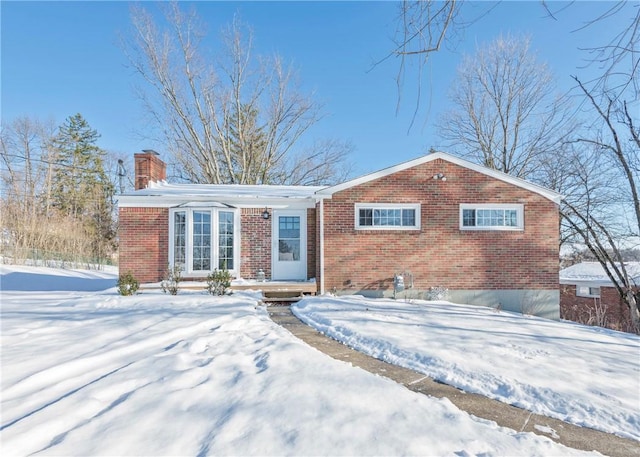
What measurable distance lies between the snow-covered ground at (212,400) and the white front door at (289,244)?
500cm

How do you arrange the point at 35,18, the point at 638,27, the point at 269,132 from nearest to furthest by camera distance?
the point at 638,27
the point at 35,18
the point at 269,132

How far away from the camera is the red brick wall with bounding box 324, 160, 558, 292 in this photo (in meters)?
9.09

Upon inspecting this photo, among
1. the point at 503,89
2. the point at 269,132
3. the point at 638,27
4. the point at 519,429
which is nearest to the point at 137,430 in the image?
the point at 519,429

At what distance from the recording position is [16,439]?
6.67 feet

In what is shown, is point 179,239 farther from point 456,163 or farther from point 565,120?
point 565,120

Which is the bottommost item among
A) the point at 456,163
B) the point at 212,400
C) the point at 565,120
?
the point at 212,400

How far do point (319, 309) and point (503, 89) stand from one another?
781 inches

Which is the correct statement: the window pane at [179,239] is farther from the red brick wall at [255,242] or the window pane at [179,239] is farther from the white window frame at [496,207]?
the white window frame at [496,207]

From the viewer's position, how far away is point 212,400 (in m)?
2.58

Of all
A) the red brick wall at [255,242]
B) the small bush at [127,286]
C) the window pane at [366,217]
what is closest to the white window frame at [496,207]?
the window pane at [366,217]

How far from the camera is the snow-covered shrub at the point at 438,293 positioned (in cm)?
898

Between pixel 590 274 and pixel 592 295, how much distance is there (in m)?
1.42

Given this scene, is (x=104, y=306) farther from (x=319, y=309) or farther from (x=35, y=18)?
(x=35, y=18)

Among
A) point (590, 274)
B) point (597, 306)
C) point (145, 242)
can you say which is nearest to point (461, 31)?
point (145, 242)
